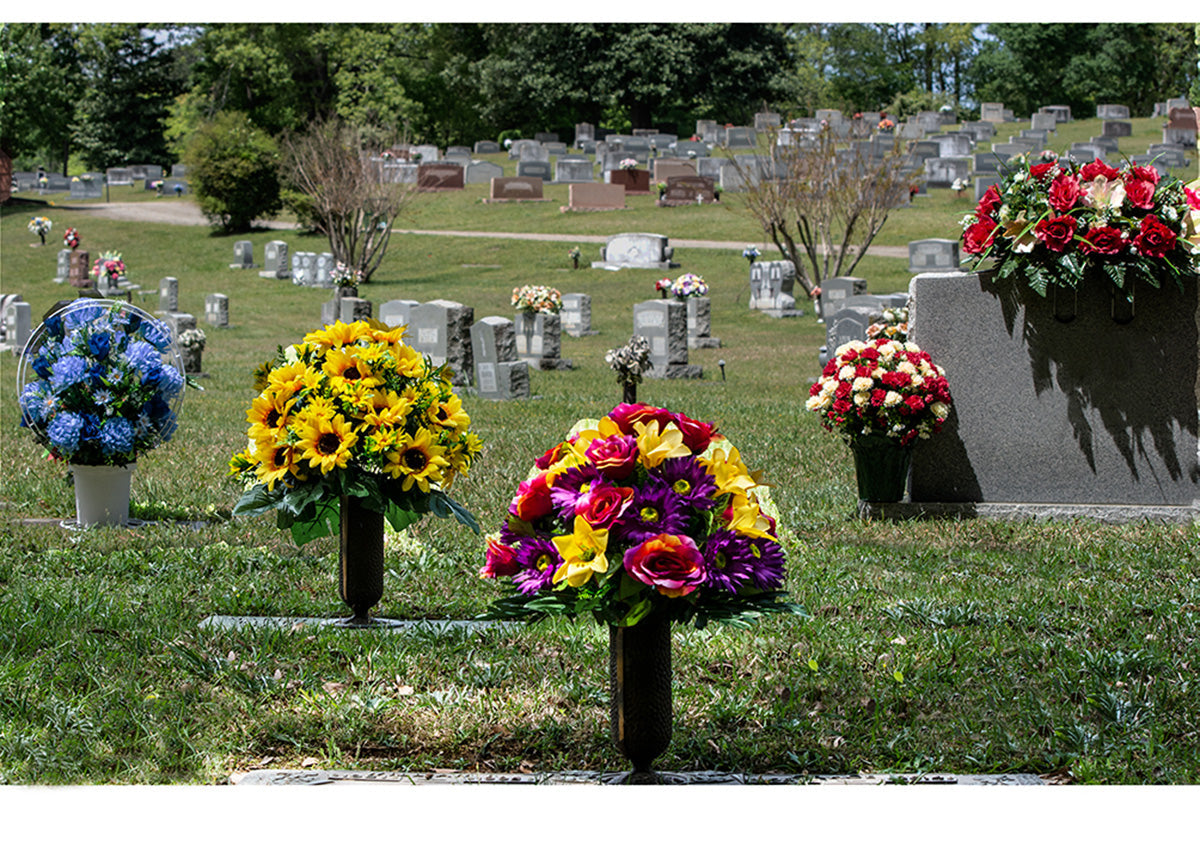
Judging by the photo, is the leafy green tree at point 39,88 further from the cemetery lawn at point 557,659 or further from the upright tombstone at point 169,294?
the cemetery lawn at point 557,659

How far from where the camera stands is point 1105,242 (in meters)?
7.09

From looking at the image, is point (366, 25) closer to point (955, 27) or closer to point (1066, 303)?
point (955, 27)

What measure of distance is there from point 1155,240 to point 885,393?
1862 mm

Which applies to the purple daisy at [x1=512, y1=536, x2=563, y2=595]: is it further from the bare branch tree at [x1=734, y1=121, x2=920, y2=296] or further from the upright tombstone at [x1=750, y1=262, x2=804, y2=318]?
the upright tombstone at [x1=750, y1=262, x2=804, y2=318]

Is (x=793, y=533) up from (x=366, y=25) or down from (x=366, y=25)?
down

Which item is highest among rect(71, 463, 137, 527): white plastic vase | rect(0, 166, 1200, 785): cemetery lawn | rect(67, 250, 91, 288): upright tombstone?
rect(67, 250, 91, 288): upright tombstone

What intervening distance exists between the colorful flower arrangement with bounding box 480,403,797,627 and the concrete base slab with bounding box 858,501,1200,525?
15.1 ft

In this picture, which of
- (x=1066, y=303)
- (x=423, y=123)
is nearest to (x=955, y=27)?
(x=423, y=123)

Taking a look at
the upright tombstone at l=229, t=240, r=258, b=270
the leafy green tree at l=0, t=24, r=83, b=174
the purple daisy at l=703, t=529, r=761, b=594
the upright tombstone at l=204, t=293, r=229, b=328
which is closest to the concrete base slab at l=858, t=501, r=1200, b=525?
the purple daisy at l=703, t=529, r=761, b=594

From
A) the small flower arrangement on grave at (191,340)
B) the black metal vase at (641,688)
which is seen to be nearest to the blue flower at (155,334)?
the black metal vase at (641,688)

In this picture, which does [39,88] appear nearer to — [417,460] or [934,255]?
[934,255]

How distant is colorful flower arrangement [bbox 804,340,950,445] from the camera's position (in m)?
7.22

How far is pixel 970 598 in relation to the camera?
5.53m
